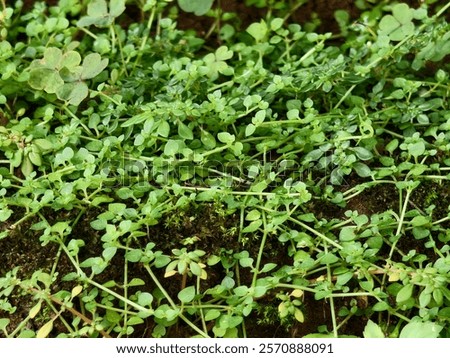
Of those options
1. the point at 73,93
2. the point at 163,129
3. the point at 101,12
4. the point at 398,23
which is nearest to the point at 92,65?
the point at 73,93

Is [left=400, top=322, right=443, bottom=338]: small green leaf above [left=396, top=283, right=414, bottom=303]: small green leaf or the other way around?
the other way around

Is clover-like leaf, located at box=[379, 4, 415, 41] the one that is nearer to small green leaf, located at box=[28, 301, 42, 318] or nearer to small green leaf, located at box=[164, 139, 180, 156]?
small green leaf, located at box=[164, 139, 180, 156]

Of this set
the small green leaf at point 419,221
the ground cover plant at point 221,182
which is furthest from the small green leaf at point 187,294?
the small green leaf at point 419,221

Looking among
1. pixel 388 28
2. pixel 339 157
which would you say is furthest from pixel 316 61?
pixel 339 157

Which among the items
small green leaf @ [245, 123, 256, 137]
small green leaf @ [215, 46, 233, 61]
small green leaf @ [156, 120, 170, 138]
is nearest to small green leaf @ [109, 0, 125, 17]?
small green leaf @ [215, 46, 233, 61]

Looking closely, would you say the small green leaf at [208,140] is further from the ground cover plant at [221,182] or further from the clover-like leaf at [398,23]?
the clover-like leaf at [398,23]
